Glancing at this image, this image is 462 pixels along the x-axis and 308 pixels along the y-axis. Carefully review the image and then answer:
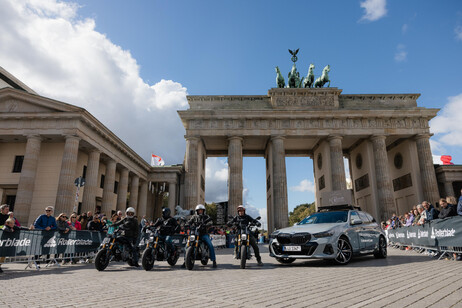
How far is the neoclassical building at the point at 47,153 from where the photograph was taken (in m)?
21.8

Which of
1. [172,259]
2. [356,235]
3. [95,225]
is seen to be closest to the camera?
[356,235]

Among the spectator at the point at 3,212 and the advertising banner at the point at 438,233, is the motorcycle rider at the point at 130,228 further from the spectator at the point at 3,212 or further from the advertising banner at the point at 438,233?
the advertising banner at the point at 438,233

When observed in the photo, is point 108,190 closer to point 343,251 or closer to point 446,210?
point 343,251

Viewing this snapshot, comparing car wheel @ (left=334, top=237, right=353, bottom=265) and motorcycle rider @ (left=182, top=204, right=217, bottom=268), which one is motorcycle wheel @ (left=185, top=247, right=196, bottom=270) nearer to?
motorcycle rider @ (left=182, top=204, right=217, bottom=268)

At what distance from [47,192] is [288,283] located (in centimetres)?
2506

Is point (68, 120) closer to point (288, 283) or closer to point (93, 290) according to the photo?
point (93, 290)

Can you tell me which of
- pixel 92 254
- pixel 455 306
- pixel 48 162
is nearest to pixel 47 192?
pixel 48 162

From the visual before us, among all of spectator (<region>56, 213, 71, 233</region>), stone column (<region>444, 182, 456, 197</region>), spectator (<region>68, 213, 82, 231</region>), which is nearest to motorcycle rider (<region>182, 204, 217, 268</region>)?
spectator (<region>56, 213, 71, 233</region>)

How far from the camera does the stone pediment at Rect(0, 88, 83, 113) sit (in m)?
23.0

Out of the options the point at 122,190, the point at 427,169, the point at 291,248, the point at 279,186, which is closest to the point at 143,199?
the point at 122,190

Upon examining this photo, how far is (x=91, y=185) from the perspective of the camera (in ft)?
80.2

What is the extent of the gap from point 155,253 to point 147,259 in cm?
41

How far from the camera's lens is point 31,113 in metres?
22.8

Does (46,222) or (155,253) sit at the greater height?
(46,222)
